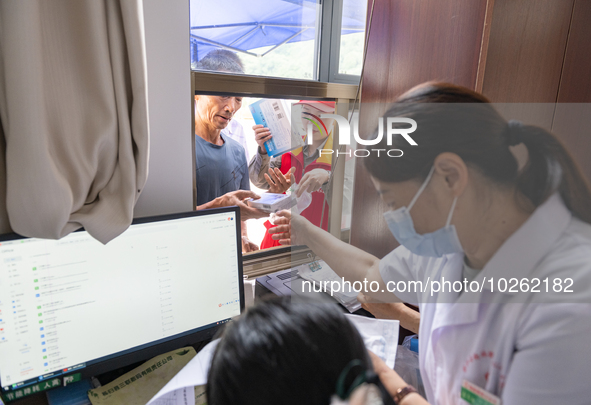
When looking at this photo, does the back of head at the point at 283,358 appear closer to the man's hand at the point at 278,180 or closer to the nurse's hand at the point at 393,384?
the nurse's hand at the point at 393,384

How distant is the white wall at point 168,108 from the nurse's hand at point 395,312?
68 cm

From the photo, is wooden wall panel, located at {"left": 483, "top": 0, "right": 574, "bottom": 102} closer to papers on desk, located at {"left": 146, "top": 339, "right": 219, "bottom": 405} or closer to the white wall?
the white wall

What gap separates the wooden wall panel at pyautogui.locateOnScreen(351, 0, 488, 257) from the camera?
33.3 inches

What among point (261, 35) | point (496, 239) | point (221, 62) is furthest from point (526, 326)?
point (261, 35)

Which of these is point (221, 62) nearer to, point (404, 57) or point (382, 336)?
point (404, 57)

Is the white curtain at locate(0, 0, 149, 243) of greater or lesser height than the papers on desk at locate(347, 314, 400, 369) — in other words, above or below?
above

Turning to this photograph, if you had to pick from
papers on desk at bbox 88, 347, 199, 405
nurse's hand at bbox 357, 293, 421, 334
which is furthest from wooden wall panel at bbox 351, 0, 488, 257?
papers on desk at bbox 88, 347, 199, 405

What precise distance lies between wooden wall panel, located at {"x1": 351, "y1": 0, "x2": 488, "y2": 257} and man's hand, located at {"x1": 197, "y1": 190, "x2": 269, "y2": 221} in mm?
394

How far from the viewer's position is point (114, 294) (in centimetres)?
75

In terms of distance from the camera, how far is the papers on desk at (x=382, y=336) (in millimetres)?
860

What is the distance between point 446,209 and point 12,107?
0.82 metres

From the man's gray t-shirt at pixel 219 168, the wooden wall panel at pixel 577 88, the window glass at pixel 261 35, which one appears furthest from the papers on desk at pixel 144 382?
the wooden wall panel at pixel 577 88

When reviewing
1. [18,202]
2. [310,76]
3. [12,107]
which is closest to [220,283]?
[18,202]

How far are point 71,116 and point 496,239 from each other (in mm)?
873
